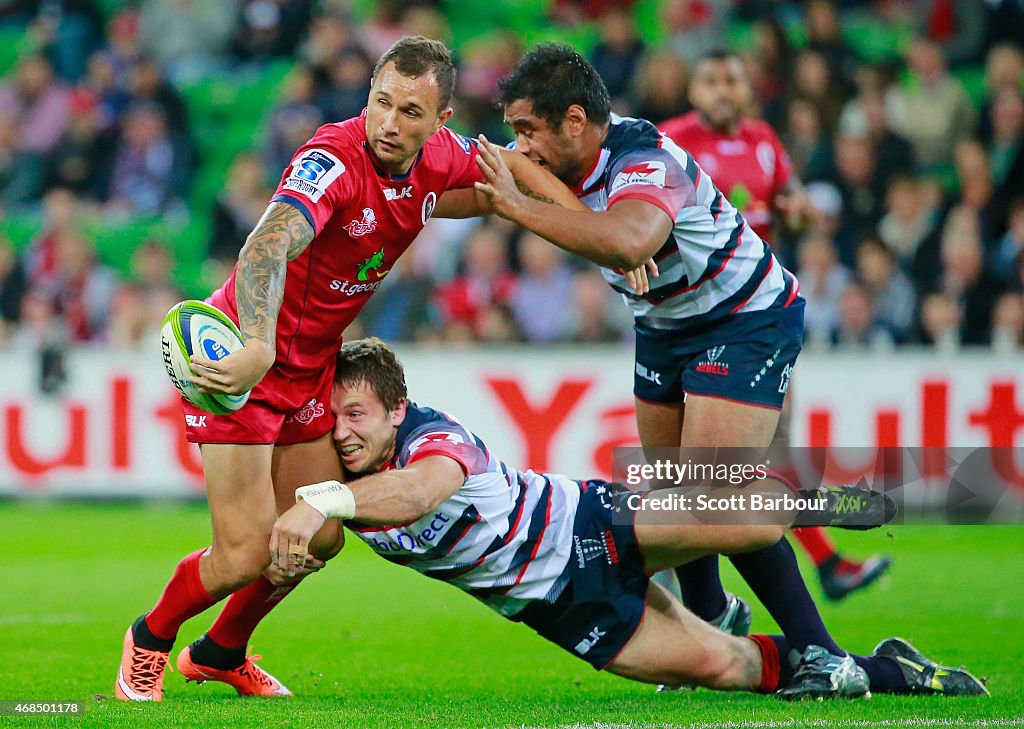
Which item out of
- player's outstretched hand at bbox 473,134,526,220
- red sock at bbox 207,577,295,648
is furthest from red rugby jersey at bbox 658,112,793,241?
red sock at bbox 207,577,295,648

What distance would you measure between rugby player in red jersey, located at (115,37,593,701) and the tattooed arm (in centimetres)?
13

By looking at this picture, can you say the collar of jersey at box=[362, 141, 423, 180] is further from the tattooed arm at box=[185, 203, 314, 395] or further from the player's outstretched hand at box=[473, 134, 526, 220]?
the tattooed arm at box=[185, 203, 314, 395]

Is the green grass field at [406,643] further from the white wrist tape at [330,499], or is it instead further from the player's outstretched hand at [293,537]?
the white wrist tape at [330,499]

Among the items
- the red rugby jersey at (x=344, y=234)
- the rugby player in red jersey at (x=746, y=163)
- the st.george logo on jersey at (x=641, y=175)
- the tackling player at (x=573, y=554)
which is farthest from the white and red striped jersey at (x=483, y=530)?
the rugby player in red jersey at (x=746, y=163)

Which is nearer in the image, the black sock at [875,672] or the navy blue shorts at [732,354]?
the black sock at [875,672]

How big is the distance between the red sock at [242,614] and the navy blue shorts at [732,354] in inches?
72.9

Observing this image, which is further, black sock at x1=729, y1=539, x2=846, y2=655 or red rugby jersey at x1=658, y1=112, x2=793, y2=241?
red rugby jersey at x1=658, y1=112, x2=793, y2=241

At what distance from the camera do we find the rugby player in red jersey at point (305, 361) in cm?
532

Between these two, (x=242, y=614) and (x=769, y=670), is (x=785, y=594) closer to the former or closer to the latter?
(x=769, y=670)

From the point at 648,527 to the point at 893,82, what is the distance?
10.1 meters

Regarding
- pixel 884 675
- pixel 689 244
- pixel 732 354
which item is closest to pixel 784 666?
pixel 884 675

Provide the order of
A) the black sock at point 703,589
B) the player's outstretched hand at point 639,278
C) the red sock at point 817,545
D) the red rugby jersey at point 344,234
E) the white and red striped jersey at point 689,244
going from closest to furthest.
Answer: the red rugby jersey at point 344,234 < the player's outstretched hand at point 639,278 < the white and red striped jersey at point 689,244 < the black sock at point 703,589 < the red sock at point 817,545

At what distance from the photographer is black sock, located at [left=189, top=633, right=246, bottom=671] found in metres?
5.57

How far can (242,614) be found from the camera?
560 cm
